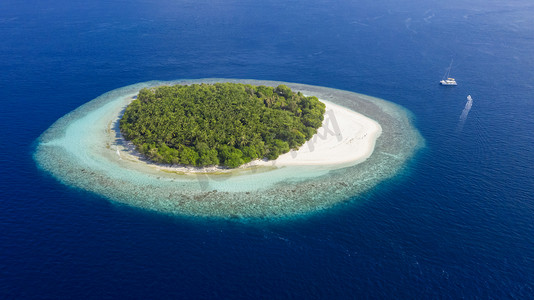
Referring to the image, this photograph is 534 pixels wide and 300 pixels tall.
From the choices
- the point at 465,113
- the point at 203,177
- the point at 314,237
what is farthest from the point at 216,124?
the point at 465,113

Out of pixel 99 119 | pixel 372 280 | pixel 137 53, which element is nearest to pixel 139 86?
pixel 99 119

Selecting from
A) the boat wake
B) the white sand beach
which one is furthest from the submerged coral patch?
the boat wake

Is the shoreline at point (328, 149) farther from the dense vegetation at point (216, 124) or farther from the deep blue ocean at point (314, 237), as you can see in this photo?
the deep blue ocean at point (314, 237)

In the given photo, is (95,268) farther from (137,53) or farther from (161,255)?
(137,53)

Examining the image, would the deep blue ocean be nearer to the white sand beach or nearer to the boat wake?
the boat wake

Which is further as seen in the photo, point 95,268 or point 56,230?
point 56,230

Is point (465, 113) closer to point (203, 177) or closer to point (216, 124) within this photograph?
point (216, 124)
